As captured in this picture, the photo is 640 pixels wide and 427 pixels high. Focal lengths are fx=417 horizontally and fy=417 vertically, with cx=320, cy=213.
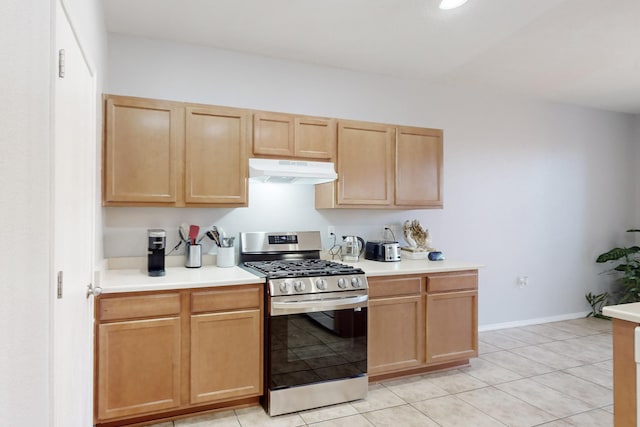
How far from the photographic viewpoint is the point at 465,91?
14.9 feet

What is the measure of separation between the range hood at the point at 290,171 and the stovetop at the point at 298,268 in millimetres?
666

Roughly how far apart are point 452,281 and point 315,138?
5.33 feet

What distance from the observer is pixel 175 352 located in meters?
2.57

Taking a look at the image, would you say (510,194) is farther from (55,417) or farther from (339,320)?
(55,417)

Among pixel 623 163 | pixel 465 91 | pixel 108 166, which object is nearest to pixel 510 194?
pixel 465 91

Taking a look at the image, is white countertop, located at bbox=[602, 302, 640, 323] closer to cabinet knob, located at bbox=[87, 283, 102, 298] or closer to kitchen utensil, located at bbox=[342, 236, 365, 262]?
kitchen utensil, located at bbox=[342, 236, 365, 262]

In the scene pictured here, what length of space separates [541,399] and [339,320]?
157 centimetres

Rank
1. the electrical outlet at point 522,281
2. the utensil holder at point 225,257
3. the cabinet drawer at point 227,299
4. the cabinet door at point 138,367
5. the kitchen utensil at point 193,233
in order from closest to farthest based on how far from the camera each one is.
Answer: the cabinet door at point 138,367 < the cabinet drawer at point 227,299 < the kitchen utensil at point 193,233 < the utensil holder at point 225,257 < the electrical outlet at point 522,281

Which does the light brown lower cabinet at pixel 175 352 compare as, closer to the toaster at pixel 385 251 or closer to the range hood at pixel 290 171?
the range hood at pixel 290 171

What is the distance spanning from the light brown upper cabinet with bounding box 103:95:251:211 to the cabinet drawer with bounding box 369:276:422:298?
1.18 metres

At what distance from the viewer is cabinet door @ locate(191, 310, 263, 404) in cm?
262

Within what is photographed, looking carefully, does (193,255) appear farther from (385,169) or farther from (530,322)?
(530,322)

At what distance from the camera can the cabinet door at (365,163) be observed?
136 inches

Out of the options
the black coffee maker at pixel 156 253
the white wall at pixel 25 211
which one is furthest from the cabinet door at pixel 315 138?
the white wall at pixel 25 211
